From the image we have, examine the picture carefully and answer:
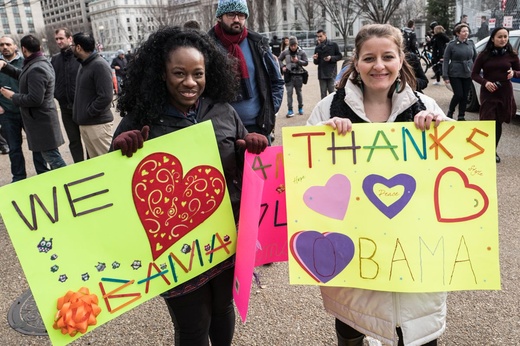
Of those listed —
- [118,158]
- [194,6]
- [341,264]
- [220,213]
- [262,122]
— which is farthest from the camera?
[194,6]

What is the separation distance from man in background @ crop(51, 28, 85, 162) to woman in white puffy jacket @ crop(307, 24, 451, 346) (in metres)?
4.39

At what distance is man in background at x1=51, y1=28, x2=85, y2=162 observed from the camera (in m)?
5.17

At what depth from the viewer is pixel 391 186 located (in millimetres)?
1569

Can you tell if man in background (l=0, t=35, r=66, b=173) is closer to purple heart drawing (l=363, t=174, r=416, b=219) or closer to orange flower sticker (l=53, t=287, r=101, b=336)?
orange flower sticker (l=53, t=287, r=101, b=336)

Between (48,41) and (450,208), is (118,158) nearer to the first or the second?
(450,208)

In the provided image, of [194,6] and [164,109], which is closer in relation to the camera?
[164,109]

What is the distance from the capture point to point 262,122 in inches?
130

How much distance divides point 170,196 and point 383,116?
954 mm

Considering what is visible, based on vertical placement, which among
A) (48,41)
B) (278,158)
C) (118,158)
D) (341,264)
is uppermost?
(48,41)

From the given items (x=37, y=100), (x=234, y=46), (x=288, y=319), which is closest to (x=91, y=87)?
(x=37, y=100)

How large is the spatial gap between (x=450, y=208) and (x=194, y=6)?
1882 inches

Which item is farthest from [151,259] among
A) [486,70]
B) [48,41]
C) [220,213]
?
[48,41]

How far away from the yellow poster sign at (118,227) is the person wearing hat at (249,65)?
160 cm

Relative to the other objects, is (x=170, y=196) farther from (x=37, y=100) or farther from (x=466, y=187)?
(x=37, y=100)
